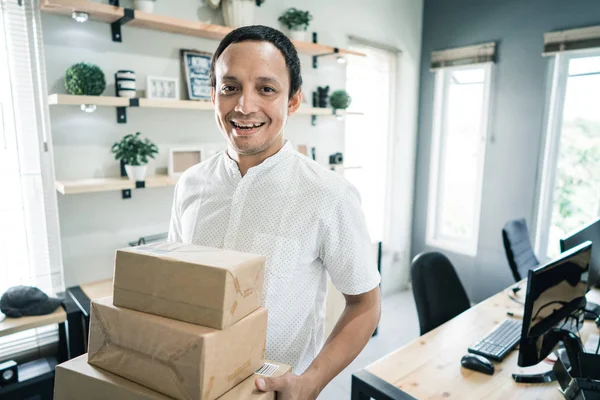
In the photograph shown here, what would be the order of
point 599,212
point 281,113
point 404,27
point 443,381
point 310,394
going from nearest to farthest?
point 310,394 < point 281,113 < point 443,381 < point 599,212 < point 404,27

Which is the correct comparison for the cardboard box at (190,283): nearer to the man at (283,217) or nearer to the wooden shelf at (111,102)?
the man at (283,217)

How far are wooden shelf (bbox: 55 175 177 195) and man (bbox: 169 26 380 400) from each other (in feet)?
3.49

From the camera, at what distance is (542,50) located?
306cm

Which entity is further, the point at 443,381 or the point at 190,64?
the point at 190,64

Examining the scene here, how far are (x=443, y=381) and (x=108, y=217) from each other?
1.80 metres

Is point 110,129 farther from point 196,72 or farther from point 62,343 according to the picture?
point 62,343

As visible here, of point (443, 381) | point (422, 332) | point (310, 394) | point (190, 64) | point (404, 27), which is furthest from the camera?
point (404, 27)

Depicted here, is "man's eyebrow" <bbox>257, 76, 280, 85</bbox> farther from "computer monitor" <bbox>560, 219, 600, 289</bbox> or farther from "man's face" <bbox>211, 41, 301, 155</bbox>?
"computer monitor" <bbox>560, 219, 600, 289</bbox>

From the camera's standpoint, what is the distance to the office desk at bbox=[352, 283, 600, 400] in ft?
4.32

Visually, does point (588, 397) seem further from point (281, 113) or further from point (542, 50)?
point (542, 50)

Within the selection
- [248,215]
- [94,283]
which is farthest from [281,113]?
[94,283]

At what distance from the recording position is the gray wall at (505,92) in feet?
10.1

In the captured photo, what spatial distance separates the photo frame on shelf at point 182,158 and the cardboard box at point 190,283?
153 centimetres

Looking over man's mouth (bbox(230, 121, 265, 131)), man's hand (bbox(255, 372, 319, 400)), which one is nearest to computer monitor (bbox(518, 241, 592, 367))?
man's hand (bbox(255, 372, 319, 400))
